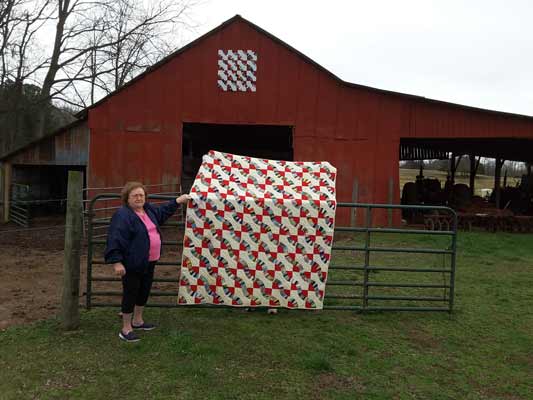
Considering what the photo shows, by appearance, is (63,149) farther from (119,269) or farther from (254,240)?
(119,269)

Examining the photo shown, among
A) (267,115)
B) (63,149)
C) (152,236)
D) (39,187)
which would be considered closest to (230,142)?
(267,115)

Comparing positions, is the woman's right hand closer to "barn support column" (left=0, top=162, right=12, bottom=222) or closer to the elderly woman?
the elderly woman

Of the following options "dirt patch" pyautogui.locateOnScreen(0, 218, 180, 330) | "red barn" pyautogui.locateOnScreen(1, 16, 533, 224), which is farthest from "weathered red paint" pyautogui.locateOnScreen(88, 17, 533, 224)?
"dirt patch" pyautogui.locateOnScreen(0, 218, 180, 330)

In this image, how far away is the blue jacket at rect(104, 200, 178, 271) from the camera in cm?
412

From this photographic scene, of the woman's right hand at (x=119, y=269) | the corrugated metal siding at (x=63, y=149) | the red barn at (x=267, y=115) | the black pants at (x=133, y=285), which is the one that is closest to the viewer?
the woman's right hand at (x=119, y=269)

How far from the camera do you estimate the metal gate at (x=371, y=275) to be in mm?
5109

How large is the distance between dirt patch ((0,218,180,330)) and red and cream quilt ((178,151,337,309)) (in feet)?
4.77

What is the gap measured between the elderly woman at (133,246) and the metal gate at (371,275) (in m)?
0.41

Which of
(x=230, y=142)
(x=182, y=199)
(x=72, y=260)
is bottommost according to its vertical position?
(x=72, y=260)

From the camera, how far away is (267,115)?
13.0 m

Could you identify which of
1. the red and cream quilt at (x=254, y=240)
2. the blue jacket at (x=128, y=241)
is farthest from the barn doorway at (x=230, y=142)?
the blue jacket at (x=128, y=241)

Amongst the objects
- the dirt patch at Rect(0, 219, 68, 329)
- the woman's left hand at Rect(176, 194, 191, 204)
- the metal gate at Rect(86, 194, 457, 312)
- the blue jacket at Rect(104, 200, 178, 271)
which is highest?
the woman's left hand at Rect(176, 194, 191, 204)

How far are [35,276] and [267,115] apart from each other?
7.57m

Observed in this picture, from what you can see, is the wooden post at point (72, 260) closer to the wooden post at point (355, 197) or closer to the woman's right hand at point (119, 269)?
the woman's right hand at point (119, 269)
